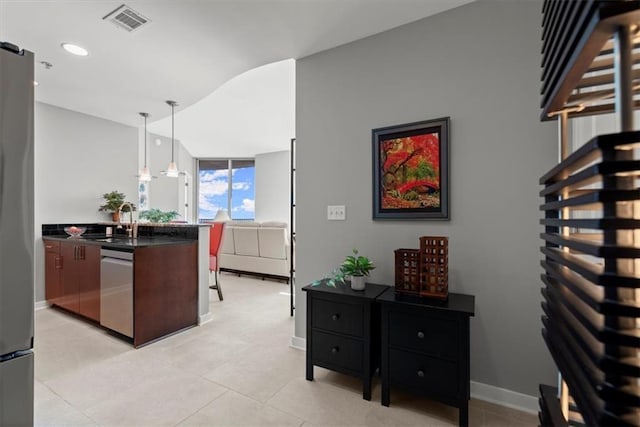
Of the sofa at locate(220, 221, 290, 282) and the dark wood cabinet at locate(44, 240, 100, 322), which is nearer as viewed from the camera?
the dark wood cabinet at locate(44, 240, 100, 322)

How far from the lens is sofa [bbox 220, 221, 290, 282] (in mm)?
5156

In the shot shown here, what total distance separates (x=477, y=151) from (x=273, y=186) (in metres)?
6.77

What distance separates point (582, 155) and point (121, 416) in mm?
2457

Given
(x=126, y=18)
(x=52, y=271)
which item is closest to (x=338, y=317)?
(x=126, y=18)

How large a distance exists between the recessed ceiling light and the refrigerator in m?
2.13

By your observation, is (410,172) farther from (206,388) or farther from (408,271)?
(206,388)

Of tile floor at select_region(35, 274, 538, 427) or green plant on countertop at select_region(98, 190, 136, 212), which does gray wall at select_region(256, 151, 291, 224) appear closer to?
green plant on countertop at select_region(98, 190, 136, 212)

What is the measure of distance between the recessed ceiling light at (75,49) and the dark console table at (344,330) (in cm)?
284

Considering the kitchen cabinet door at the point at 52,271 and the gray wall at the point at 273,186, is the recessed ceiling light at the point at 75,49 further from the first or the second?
the gray wall at the point at 273,186

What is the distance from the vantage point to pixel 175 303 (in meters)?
3.02

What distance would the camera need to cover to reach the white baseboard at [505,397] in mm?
1819

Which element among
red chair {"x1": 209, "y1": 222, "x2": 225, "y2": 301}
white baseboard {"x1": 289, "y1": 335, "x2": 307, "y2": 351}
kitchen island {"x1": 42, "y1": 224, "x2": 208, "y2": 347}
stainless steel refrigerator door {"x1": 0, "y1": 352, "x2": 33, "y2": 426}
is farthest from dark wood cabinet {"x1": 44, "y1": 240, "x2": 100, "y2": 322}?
stainless steel refrigerator door {"x1": 0, "y1": 352, "x2": 33, "y2": 426}

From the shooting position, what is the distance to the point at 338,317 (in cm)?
202

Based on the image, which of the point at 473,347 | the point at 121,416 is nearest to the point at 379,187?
the point at 473,347
